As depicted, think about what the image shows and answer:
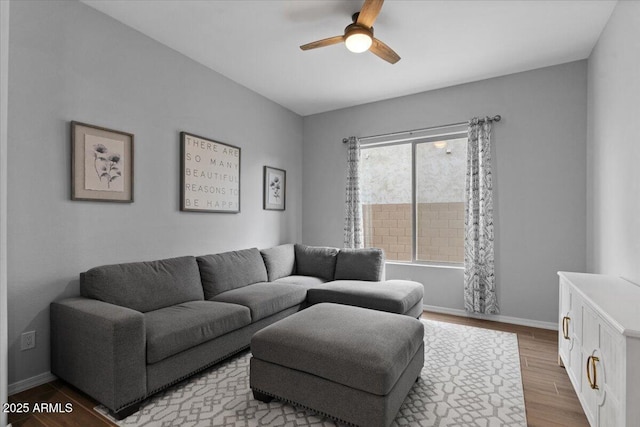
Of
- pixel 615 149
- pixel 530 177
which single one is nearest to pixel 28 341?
pixel 615 149

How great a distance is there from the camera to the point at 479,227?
12.3 feet

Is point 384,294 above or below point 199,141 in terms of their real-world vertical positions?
below

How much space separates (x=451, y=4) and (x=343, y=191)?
277 centimetres

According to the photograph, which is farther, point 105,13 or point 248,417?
point 105,13

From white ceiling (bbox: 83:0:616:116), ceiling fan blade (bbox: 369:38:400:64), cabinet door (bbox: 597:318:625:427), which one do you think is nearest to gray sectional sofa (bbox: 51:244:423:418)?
cabinet door (bbox: 597:318:625:427)

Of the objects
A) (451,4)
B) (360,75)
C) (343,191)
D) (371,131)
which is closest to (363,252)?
(343,191)

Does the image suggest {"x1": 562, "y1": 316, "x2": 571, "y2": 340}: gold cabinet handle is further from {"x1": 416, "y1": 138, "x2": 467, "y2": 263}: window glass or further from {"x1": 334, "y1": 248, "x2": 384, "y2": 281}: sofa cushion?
{"x1": 334, "y1": 248, "x2": 384, "y2": 281}: sofa cushion

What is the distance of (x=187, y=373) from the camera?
87.7 inches

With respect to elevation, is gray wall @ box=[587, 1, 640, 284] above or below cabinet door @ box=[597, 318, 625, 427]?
above

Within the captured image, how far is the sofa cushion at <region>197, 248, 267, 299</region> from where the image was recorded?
3.10 m

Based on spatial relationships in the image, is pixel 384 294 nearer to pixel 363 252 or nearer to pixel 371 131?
pixel 363 252

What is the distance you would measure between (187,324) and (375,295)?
1734mm

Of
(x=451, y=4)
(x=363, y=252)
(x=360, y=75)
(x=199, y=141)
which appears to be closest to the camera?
(x=451, y=4)

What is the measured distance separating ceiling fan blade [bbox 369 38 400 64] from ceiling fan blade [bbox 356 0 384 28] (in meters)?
0.18
